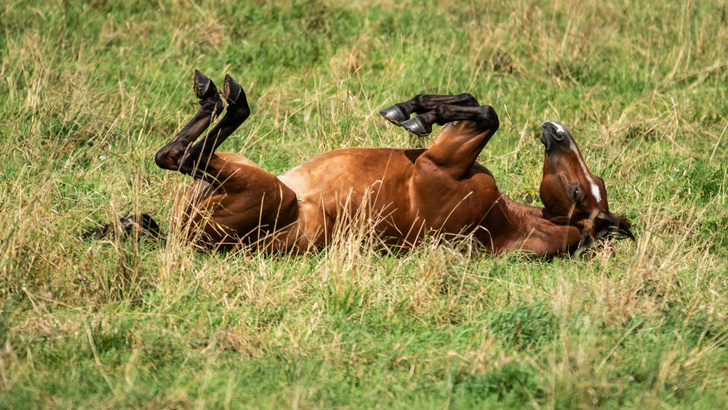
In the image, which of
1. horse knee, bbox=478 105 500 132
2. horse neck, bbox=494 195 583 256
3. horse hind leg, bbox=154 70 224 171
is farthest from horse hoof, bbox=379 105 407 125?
horse hind leg, bbox=154 70 224 171

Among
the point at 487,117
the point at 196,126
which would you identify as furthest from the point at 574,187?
the point at 196,126

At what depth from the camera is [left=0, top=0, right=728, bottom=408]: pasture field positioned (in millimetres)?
3068

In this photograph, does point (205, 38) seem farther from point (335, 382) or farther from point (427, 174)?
point (335, 382)

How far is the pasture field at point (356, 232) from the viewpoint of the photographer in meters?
3.07

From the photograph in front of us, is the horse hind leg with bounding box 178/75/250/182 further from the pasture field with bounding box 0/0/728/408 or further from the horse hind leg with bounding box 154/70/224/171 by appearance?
the pasture field with bounding box 0/0/728/408

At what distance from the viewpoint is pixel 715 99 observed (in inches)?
266

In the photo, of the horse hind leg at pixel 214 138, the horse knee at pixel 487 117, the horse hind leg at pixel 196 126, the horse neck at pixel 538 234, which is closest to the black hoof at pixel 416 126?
A: the horse knee at pixel 487 117

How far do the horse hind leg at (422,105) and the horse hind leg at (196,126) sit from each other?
1.02m

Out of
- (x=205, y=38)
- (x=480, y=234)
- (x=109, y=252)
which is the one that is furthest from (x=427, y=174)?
(x=205, y=38)

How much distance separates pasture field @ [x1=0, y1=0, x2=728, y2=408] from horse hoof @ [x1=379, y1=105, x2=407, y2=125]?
85cm

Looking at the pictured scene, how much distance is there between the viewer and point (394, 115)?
4500mm

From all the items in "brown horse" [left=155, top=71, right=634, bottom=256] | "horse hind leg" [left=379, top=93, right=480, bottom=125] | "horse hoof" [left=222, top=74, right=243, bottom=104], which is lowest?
"brown horse" [left=155, top=71, right=634, bottom=256]

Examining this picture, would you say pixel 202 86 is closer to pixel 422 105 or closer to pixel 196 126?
pixel 196 126

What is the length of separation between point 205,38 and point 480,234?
4.01 m
